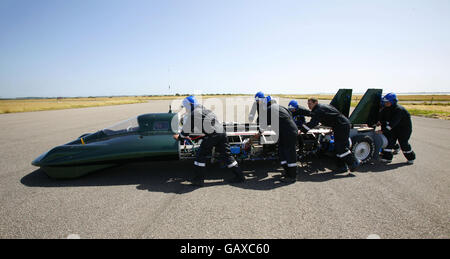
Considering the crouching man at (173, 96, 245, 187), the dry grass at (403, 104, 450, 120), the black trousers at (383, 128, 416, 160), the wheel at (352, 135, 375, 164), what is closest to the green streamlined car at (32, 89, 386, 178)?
the wheel at (352, 135, 375, 164)

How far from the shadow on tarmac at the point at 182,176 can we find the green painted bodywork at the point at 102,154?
31 cm

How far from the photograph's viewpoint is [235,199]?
3371 millimetres

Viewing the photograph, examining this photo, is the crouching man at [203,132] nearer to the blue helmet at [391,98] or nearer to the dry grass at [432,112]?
the blue helmet at [391,98]

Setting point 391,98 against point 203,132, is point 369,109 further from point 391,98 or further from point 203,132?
point 203,132

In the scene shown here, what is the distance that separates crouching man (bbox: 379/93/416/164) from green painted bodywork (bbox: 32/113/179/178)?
5.42 meters

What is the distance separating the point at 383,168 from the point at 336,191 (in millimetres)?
2174

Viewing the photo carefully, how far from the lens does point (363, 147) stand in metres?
5.18

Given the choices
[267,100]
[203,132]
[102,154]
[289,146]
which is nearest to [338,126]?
[289,146]

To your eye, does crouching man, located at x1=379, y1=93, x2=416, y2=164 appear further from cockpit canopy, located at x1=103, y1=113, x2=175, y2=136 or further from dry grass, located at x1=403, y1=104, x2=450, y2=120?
dry grass, located at x1=403, y1=104, x2=450, y2=120

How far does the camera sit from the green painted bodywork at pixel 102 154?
13.3 feet

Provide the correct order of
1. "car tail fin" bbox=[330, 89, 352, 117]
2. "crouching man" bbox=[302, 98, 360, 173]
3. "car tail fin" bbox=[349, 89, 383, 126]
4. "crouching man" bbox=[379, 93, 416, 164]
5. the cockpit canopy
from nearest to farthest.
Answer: "crouching man" bbox=[302, 98, 360, 173] → the cockpit canopy → "crouching man" bbox=[379, 93, 416, 164] → "car tail fin" bbox=[349, 89, 383, 126] → "car tail fin" bbox=[330, 89, 352, 117]

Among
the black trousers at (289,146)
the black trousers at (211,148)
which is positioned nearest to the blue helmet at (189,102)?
the black trousers at (211,148)

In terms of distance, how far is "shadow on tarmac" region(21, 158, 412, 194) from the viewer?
397 centimetres
